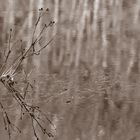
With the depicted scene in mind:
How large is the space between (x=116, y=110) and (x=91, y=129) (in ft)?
1.60

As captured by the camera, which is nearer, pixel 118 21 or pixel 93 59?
pixel 93 59

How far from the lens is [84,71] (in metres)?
5.58

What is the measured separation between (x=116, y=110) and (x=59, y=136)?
789 millimetres

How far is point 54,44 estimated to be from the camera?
657 centimetres

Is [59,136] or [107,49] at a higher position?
[107,49]

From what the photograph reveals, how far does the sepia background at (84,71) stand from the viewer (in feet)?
14.2

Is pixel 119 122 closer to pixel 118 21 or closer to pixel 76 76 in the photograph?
pixel 76 76

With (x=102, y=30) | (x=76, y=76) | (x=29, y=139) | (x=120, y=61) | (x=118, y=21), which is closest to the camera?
(x=29, y=139)

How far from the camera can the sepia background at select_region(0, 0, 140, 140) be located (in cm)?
434

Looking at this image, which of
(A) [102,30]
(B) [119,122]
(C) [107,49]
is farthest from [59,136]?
(A) [102,30]

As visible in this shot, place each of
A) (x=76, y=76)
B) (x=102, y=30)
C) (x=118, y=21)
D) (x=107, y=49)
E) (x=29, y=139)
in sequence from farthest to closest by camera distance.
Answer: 1. (x=118, y=21)
2. (x=102, y=30)
3. (x=107, y=49)
4. (x=76, y=76)
5. (x=29, y=139)

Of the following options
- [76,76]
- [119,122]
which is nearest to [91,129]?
[119,122]

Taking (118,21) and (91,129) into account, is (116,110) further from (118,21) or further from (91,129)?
(118,21)

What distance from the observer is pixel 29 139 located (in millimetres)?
4027
